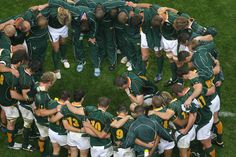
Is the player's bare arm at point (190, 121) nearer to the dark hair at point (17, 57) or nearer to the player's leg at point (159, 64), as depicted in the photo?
the player's leg at point (159, 64)

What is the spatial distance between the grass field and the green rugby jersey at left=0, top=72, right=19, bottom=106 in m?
1.22

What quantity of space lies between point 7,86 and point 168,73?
4.74 meters

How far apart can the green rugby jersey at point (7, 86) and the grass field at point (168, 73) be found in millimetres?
1224

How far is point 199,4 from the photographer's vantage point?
14.7 meters

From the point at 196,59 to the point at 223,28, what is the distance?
457 cm

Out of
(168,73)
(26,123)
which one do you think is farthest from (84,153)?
(168,73)

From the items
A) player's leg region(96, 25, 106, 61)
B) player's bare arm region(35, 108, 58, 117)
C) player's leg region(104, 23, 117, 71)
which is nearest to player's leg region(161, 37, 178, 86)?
player's leg region(104, 23, 117, 71)

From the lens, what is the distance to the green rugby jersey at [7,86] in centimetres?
944

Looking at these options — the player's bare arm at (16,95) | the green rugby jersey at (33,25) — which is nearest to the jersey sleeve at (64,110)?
the player's bare arm at (16,95)

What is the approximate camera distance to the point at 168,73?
12359mm

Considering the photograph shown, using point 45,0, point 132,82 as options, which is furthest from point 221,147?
point 45,0

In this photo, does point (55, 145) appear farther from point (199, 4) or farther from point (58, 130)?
point (199, 4)

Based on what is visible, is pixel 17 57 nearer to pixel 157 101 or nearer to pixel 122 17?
pixel 122 17

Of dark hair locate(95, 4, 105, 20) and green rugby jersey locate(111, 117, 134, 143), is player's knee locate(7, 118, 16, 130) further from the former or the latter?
dark hair locate(95, 4, 105, 20)
